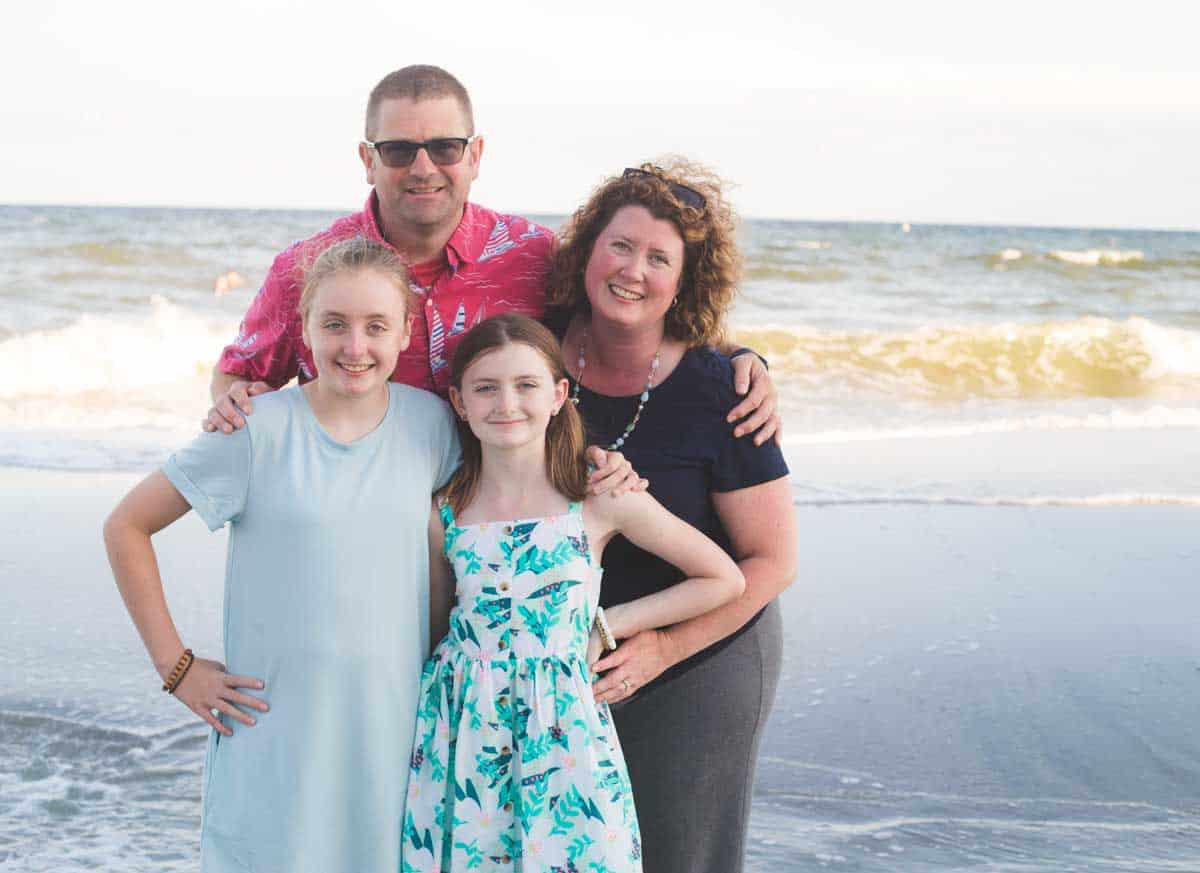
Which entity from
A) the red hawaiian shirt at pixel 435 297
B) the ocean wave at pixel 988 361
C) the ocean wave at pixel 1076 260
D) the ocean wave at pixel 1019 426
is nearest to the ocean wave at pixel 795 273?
the ocean wave at pixel 1076 260

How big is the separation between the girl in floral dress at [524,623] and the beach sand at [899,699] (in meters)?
1.27

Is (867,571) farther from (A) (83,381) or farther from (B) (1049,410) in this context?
(A) (83,381)

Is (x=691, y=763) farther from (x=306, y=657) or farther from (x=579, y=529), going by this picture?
(x=306, y=657)

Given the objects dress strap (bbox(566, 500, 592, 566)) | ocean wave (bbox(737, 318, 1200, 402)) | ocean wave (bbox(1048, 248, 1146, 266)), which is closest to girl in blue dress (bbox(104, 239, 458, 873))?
dress strap (bbox(566, 500, 592, 566))

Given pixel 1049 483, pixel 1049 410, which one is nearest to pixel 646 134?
pixel 1049 410

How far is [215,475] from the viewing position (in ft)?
7.98

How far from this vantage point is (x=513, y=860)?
245 centimetres

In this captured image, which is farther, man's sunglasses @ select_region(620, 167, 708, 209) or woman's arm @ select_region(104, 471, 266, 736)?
man's sunglasses @ select_region(620, 167, 708, 209)

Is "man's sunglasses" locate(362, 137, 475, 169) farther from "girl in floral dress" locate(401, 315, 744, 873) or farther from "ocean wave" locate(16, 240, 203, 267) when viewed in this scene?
"ocean wave" locate(16, 240, 203, 267)

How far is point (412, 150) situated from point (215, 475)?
99 cm

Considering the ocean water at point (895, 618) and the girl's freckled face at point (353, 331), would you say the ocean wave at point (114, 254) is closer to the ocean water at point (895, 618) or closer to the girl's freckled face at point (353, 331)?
the ocean water at point (895, 618)

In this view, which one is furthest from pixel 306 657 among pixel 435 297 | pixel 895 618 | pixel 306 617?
pixel 895 618

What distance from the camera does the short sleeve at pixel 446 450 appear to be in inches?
104

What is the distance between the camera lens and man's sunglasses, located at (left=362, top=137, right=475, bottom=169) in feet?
9.84
